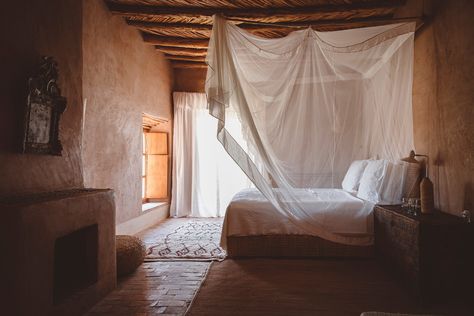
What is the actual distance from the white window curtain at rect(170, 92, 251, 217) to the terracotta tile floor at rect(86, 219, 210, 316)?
8.34 feet

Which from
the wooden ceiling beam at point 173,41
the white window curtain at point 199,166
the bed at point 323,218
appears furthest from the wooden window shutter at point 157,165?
Result: the bed at point 323,218

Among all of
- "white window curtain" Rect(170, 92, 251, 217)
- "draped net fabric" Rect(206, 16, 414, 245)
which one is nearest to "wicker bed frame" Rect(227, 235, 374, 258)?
"draped net fabric" Rect(206, 16, 414, 245)

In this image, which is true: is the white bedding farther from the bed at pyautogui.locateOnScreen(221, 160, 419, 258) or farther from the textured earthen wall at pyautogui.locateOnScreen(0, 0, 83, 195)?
the textured earthen wall at pyautogui.locateOnScreen(0, 0, 83, 195)

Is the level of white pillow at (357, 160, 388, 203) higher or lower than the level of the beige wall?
lower

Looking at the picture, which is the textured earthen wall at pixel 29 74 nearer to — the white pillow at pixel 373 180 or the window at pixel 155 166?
the white pillow at pixel 373 180

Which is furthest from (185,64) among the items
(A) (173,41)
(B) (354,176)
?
(B) (354,176)

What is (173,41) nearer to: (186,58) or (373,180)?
(186,58)

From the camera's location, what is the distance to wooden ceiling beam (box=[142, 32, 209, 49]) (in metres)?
4.37

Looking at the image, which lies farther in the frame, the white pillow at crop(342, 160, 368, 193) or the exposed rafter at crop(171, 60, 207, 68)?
the exposed rafter at crop(171, 60, 207, 68)

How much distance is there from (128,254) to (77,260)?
0.51 meters

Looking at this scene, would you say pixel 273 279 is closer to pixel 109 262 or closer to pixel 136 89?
pixel 109 262

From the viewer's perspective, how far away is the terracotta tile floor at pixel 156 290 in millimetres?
2057

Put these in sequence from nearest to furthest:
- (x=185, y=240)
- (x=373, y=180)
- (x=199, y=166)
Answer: (x=373, y=180) < (x=185, y=240) < (x=199, y=166)

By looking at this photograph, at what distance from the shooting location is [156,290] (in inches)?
92.9
